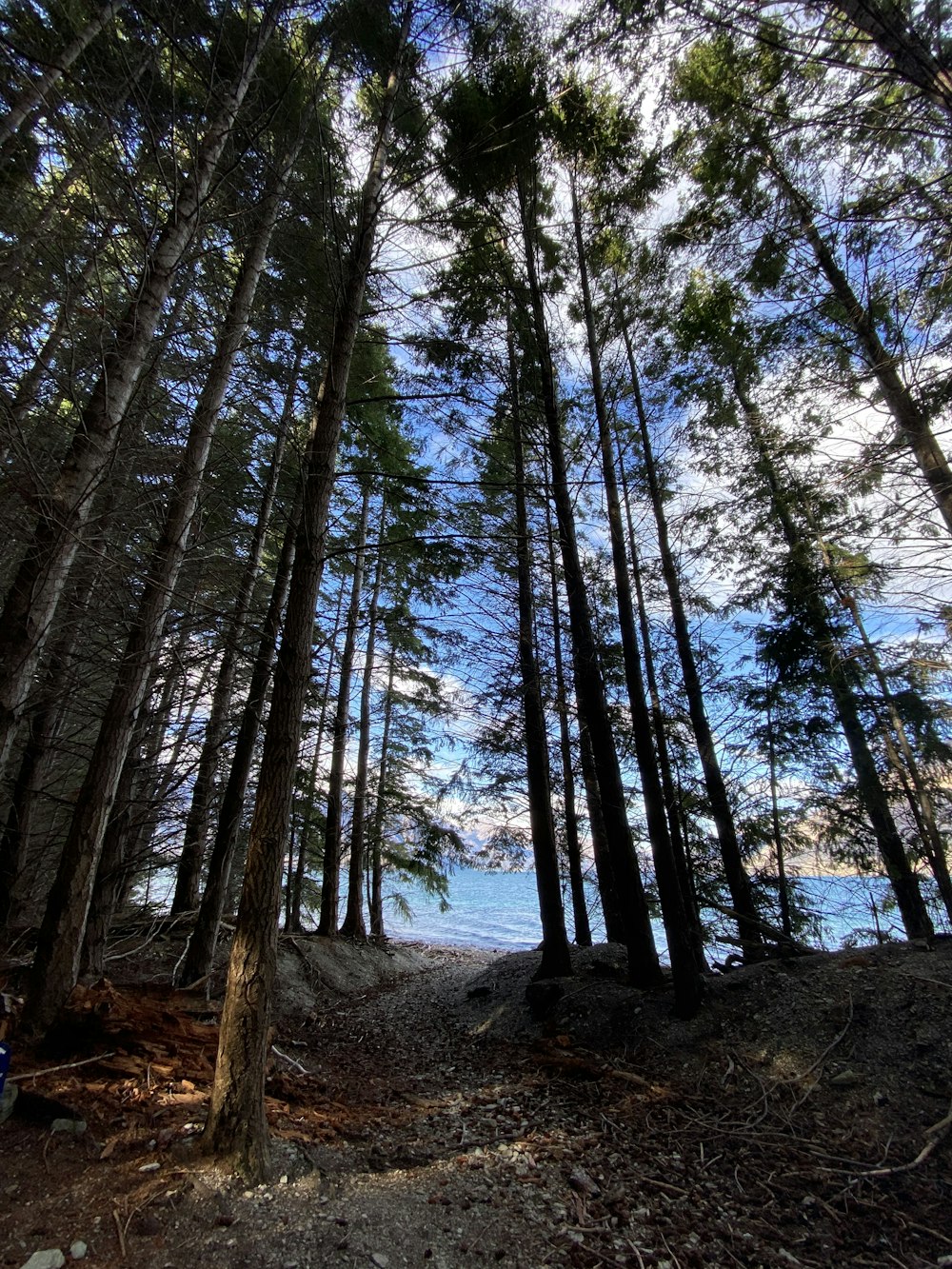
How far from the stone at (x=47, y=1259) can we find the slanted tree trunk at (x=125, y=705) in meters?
2.28

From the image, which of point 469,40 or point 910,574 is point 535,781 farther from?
point 469,40

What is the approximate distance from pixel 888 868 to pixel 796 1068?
4146 mm

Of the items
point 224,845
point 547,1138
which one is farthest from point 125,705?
point 547,1138

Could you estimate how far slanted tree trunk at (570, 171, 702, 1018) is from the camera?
5020mm

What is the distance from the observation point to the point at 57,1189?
2203mm

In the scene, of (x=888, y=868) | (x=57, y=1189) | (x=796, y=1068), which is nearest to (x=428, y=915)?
(x=888, y=868)

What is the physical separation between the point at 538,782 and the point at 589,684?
2.24 metres

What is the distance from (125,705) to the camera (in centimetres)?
436

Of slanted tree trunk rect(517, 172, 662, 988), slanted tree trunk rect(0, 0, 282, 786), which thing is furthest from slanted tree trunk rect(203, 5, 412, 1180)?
slanted tree trunk rect(517, 172, 662, 988)

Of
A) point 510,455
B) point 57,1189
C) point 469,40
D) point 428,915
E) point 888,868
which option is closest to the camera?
point 57,1189

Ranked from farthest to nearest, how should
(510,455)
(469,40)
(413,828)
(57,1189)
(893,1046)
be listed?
(413,828), (510,455), (469,40), (893,1046), (57,1189)

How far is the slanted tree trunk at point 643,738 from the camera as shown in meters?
5.02

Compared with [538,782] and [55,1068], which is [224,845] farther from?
[538,782]

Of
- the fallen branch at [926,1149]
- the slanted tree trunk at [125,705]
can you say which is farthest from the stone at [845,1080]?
the slanted tree trunk at [125,705]
